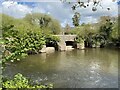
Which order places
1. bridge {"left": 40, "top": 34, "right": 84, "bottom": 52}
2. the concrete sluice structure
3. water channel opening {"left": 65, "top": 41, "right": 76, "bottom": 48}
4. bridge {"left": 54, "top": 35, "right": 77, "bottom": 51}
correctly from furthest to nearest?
water channel opening {"left": 65, "top": 41, "right": 76, "bottom": 48}, bridge {"left": 54, "top": 35, "right": 77, "bottom": 51}, bridge {"left": 40, "top": 34, "right": 84, "bottom": 52}, the concrete sluice structure

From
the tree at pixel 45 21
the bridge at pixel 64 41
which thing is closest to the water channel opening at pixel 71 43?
the bridge at pixel 64 41

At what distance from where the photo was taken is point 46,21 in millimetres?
39406

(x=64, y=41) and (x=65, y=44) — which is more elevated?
(x=64, y=41)

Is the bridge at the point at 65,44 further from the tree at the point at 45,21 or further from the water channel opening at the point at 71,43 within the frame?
the tree at the point at 45,21

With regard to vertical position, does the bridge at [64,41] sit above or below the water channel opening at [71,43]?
above

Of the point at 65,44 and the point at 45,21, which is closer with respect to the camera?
the point at 65,44

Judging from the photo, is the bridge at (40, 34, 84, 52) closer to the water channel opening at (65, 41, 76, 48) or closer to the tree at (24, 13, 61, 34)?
the water channel opening at (65, 41, 76, 48)

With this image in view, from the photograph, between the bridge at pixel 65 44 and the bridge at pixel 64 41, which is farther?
the bridge at pixel 64 41

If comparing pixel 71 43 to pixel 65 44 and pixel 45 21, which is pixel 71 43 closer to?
pixel 65 44

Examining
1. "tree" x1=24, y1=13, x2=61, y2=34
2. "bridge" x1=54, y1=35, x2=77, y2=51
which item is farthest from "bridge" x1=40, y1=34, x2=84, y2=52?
"tree" x1=24, y1=13, x2=61, y2=34

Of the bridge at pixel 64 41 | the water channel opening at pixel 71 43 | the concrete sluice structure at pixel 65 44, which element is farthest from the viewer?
the water channel opening at pixel 71 43

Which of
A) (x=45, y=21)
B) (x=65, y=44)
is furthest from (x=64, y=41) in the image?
(x=45, y=21)

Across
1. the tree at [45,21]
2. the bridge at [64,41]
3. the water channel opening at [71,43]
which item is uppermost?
the tree at [45,21]

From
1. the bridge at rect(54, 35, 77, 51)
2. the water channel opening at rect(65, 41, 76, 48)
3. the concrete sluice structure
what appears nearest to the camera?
the concrete sluice structure
